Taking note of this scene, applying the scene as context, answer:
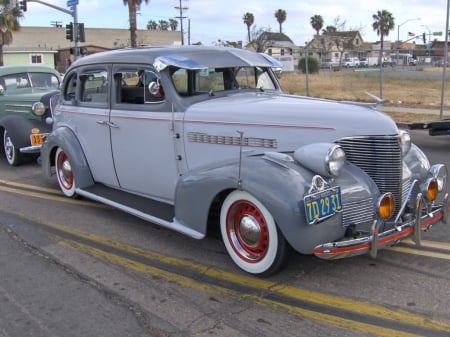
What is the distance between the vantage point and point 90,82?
5.90 meters

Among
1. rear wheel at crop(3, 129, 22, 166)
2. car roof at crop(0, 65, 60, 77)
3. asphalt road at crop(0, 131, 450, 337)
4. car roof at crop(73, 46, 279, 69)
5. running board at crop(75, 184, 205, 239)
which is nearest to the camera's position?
asphalt road at crop(0, 131, 450, 337)

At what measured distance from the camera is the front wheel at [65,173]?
6.38 metres

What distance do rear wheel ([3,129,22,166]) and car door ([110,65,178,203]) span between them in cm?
406

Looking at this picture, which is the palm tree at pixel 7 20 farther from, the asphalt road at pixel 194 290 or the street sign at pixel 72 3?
the asphalt road at pixel 194 290

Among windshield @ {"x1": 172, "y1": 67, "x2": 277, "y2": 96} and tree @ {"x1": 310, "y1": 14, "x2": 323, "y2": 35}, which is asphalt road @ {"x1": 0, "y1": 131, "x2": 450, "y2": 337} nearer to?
windshield @ {"x1": 172, "y1": 67, "x2": 277, "y2": 96}

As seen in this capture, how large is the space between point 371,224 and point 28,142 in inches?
262

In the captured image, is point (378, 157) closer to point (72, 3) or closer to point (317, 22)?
point (72, 3)

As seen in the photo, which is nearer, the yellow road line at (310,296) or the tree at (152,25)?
the yellow road line at (310,296)

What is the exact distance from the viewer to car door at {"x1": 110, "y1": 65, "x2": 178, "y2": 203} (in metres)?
4.81

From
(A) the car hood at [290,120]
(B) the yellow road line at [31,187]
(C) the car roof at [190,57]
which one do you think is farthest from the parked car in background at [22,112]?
(A) the car hood at [290,120]

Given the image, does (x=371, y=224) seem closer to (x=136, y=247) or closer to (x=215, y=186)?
(x=215, y=186)

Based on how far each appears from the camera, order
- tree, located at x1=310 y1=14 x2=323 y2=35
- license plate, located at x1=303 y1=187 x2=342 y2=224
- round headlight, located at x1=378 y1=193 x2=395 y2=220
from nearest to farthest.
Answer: license plate, located at x1=303 y1=187 x2=342 y2=224, round headlight, located at x1=378 y1=193 x2=395 y2=220, tree, located at x1=310 y1=14 x2=323 y2=35

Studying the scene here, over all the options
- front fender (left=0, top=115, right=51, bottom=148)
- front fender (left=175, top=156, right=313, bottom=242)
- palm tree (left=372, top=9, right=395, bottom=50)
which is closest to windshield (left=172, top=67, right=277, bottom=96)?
front fender (left=175, top=156, right=313, bottom=242)

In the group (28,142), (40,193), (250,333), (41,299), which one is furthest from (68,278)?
(28,142)
